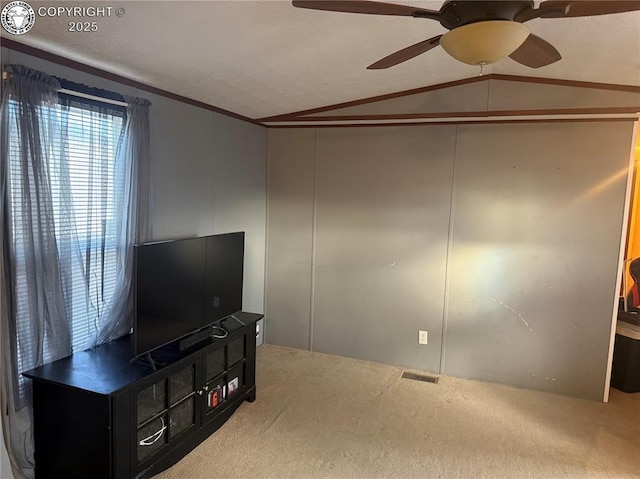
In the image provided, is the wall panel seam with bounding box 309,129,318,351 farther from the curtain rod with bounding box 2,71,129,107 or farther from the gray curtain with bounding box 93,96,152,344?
the curtain rod with bounding box 2,71,129,107

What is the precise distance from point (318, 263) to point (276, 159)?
1.10 m

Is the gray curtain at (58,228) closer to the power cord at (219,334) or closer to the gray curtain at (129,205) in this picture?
the gray curtain at (129,205)

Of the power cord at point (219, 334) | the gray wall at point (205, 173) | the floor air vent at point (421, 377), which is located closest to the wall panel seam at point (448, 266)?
the floor air vent at point (421, 377)

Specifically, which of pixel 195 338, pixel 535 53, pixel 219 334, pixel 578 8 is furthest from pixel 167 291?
pixel 578 8

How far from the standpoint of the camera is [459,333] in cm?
378

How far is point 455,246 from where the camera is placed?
3.72 meters

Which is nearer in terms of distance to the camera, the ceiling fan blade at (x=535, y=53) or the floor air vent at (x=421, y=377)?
the ceiling fan blade at (x=535, y=53)

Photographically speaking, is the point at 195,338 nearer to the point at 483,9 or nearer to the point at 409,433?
the point at 409,433

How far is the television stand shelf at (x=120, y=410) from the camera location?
208cm

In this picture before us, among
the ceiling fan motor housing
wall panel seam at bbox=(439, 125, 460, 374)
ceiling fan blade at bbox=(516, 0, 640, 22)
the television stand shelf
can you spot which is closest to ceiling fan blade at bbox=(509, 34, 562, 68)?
ceiling fan blade at bbox=(516, 0, 640, 22)

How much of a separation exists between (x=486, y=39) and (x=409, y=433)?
247 cm

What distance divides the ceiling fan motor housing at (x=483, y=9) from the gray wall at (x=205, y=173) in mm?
1950

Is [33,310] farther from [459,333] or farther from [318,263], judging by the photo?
[459,333]

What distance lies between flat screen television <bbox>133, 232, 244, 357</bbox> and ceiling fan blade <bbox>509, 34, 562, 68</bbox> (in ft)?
6.66
